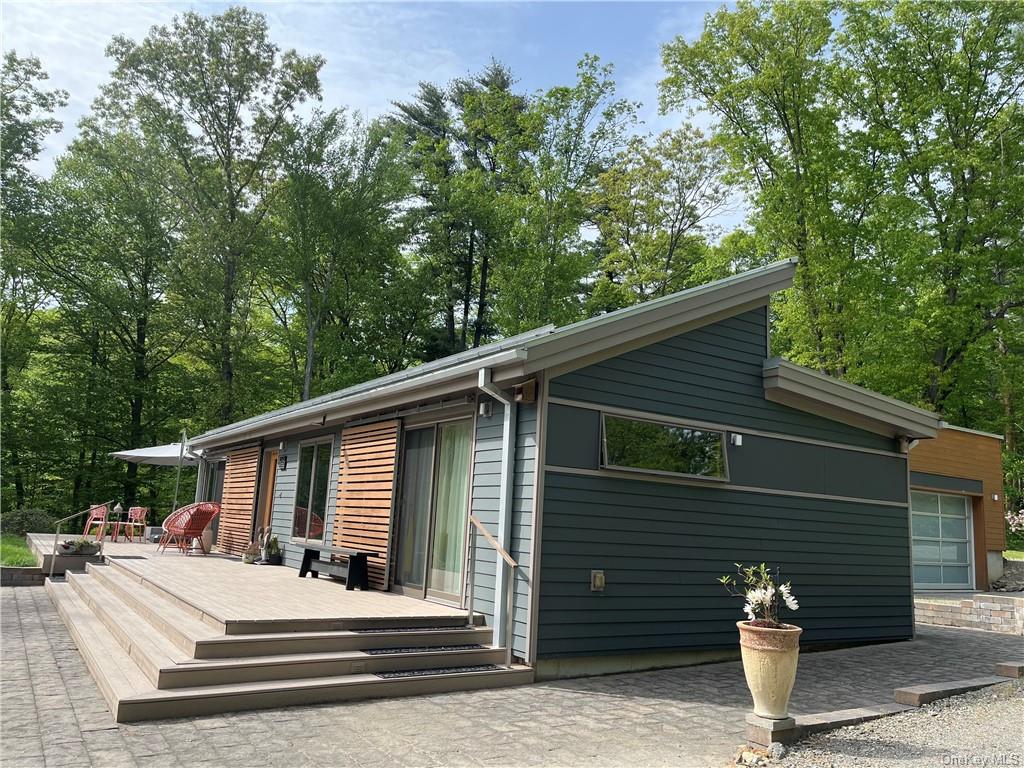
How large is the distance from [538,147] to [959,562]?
1549cm

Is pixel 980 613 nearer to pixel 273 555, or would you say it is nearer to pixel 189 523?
pixel 273 555

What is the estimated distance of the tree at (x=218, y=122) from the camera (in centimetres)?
2194

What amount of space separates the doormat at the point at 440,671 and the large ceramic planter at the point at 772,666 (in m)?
2.22

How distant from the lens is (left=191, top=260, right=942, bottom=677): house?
627 centimetres

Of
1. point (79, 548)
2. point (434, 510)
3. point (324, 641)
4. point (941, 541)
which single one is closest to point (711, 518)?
point (434, 510)

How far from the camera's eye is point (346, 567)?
8.26 metres

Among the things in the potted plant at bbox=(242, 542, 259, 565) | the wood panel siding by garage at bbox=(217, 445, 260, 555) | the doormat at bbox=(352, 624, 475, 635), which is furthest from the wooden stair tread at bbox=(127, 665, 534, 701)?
the wood panel siding by garage at bbox=(217, 445, 260, 555)

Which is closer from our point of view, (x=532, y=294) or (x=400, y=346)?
(x=532, y=294)

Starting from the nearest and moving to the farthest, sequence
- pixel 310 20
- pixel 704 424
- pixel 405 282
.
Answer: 1. pixel 704 424
2. pixel 310 20
3. pixel 405 282

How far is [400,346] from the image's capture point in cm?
2484

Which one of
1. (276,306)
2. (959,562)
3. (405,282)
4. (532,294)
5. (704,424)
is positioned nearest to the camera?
(704,424)

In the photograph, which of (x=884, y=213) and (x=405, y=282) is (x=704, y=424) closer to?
(x=884, y=213)

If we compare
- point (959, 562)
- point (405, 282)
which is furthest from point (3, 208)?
point (959, 562)

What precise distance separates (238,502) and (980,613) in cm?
1252
